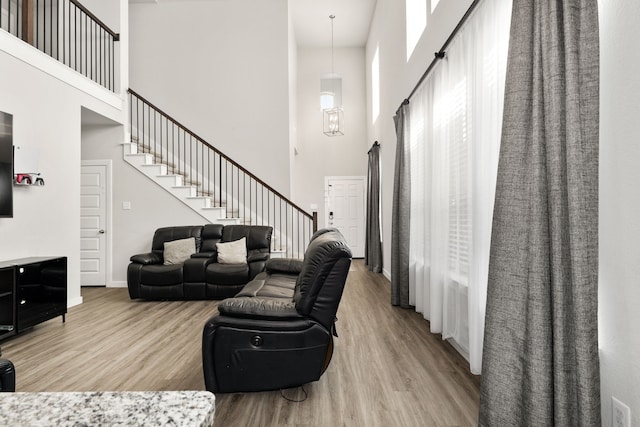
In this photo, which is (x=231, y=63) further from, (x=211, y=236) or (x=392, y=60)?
(x=211, y=236)

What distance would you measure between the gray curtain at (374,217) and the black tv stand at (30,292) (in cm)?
502

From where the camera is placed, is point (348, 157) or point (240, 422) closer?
point (240, 422)

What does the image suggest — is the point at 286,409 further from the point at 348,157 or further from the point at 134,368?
the point at 348,157

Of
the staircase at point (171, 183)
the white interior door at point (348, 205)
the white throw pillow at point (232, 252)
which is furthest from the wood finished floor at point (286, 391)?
the white interior door at point (348, 205)

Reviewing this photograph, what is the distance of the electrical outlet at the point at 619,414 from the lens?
1395 mm

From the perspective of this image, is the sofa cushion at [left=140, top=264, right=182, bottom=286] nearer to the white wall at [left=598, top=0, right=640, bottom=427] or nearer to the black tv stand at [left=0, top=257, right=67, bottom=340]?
the black tv stand at [left=0, top=257, right=67, bottom=340]

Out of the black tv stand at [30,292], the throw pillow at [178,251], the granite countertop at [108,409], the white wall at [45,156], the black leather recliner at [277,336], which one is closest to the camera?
the granite countertop at [108,409]

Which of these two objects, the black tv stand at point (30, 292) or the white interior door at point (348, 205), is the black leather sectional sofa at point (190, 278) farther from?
the white interior door at point (348, 205)

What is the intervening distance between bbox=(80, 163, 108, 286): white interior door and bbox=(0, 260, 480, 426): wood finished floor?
178 centimetres

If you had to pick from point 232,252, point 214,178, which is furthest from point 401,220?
point 214,178

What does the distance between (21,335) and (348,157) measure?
7135mm

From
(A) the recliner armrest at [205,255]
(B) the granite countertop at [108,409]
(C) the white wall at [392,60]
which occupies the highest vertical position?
(C) the white wall at [392,60]

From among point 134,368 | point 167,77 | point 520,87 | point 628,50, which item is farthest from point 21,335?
point 167,77

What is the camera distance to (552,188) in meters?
1.52
